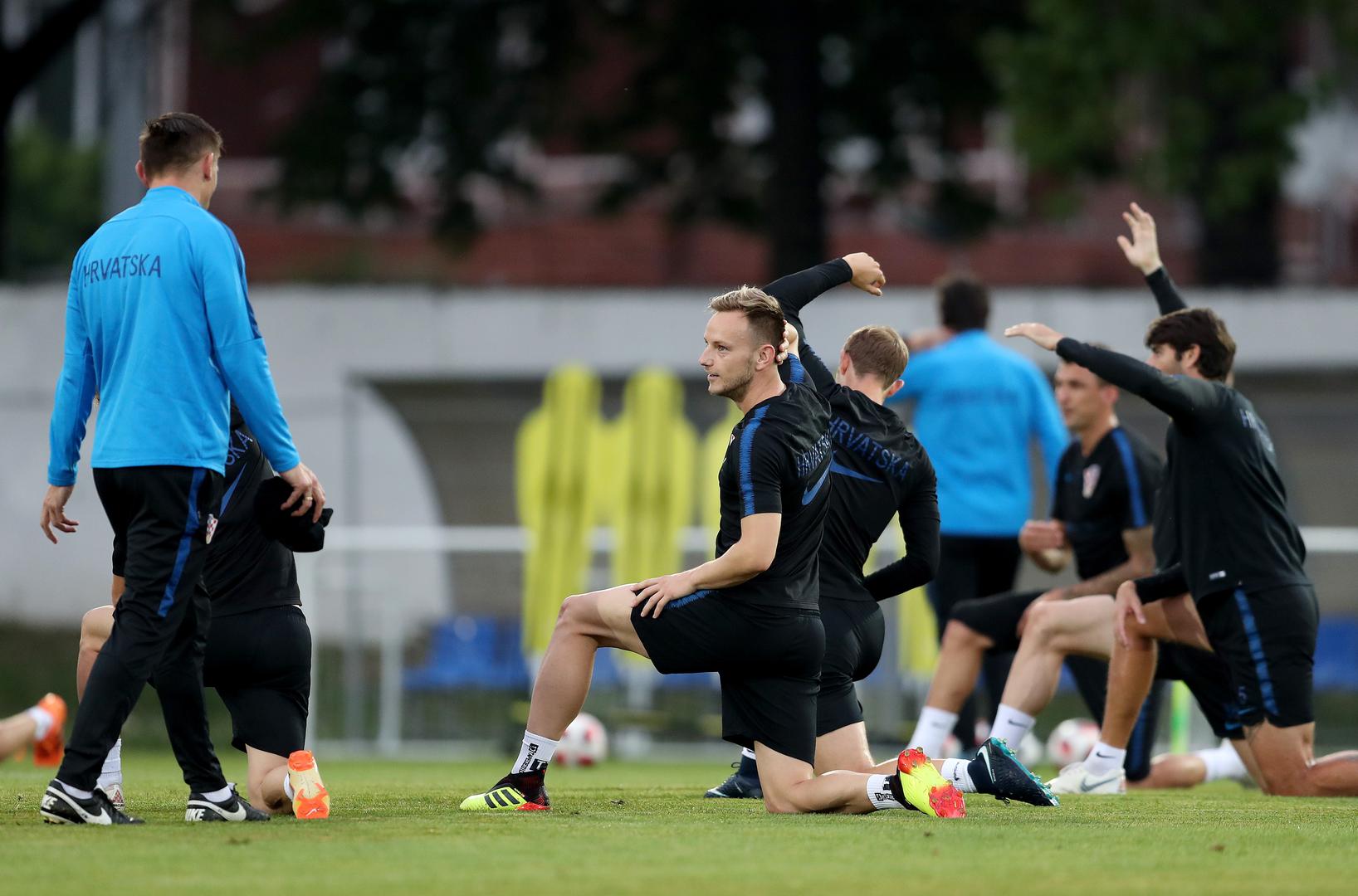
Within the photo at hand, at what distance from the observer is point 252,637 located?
6781mm

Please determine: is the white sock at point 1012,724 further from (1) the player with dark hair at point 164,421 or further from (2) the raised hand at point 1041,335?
(1) the player with dark hair at point 164,421

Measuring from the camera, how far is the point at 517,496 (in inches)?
714

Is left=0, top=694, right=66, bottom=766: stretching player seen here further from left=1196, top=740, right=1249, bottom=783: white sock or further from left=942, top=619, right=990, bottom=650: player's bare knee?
left=1196, top=740, right=1249, bottom=783: white sock

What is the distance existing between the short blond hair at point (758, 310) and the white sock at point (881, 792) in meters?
1.51

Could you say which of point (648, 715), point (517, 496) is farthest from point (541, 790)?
A: point (517, 496)

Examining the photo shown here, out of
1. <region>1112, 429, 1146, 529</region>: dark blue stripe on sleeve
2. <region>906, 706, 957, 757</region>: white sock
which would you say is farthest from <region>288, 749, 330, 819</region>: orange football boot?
<region>1112, 429, 1146, 529</region>: dark blue stripe on sleeve

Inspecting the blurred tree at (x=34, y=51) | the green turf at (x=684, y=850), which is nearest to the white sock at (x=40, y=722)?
the green turf at (x=684, y=850)

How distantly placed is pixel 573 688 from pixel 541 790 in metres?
0.47

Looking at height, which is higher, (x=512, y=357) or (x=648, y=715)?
(x=512, y=357)

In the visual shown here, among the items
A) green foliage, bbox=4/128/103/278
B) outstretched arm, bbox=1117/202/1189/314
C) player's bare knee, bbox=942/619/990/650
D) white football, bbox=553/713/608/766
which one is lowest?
white football, bbox=553/713/608/766

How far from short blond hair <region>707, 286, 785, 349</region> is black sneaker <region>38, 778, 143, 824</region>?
250 cm

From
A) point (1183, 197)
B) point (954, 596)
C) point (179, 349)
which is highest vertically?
point (1183, 197)

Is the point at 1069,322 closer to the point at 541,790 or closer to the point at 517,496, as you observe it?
the point at 517,496

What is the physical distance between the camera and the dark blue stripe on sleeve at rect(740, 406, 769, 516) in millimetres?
6332
